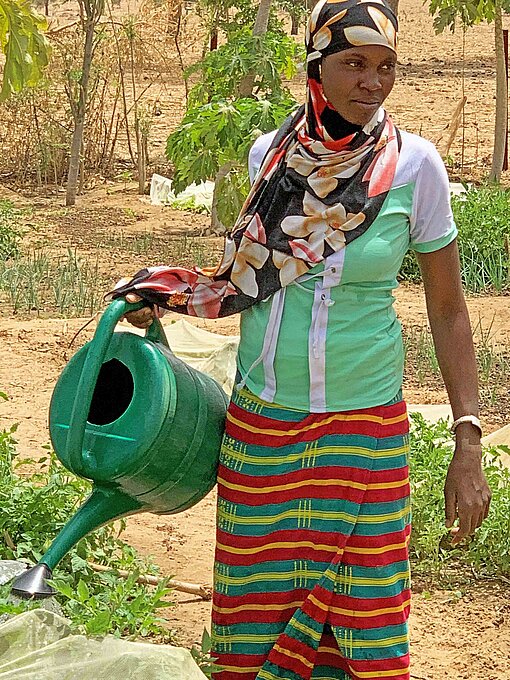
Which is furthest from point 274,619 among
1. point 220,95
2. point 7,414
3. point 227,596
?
point 220,95

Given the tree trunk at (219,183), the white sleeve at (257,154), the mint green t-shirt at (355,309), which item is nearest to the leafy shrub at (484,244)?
the tree trunk at (219,183)

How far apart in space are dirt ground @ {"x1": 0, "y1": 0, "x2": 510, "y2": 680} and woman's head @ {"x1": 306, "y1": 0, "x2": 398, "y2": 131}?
4.95 ft

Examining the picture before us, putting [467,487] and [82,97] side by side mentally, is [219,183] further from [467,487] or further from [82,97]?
[467,487]

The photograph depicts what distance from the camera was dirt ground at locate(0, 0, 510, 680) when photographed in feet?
10.1

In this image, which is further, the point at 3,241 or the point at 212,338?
the point at 3,241

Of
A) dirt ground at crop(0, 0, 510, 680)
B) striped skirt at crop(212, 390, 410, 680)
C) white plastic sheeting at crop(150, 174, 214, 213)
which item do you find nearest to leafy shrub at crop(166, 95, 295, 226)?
dirt ground at crop(0, 0, 510, 680)

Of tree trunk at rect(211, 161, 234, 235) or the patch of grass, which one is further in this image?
tree trunk at rect(211, 161, 234, 235)

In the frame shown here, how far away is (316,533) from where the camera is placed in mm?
2139

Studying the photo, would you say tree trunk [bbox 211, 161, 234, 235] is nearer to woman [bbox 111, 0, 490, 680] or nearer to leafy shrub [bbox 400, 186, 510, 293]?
leafy shrub [bbox 400, 186, 510, 293]

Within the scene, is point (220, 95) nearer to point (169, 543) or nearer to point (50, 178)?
point (50, 178)

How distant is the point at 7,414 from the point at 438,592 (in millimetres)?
1951

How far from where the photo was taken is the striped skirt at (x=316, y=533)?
212 centimetres

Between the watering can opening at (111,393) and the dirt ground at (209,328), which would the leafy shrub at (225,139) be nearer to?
the dirt ground at (209,328)

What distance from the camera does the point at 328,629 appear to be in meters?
2.24
